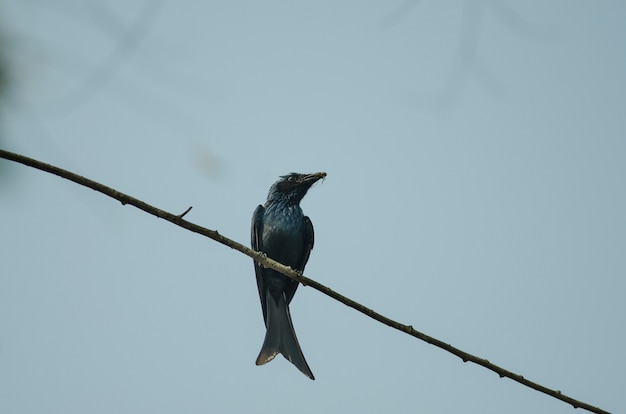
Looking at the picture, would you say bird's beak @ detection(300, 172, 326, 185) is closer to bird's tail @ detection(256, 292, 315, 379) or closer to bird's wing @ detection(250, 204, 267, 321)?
bird's wing @ detection(250, 204, 267, 321)

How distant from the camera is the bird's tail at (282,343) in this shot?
5570mm

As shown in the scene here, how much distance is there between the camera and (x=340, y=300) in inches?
151

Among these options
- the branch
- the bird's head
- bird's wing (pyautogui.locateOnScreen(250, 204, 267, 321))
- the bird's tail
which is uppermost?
the bird's head

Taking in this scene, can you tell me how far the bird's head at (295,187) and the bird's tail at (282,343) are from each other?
1591 mm

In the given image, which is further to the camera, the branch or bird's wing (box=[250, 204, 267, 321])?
bird's wing (box=[250, 204, 267, 321])

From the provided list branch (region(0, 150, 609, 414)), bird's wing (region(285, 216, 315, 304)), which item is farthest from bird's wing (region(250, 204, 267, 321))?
branch (region(0, 150, 609, 414))

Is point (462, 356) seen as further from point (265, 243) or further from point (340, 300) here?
point (265, 243)

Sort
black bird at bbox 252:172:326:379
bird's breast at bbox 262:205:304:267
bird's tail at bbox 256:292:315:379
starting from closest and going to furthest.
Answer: bird's tail at bbox 256:292:315:379 < black bird at bbox 252:172:326:379 < bird's breast at bbox 262:205:304:267

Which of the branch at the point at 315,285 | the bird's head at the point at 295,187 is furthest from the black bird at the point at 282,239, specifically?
the branch at the point at 315,285

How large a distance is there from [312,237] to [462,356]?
4166mm

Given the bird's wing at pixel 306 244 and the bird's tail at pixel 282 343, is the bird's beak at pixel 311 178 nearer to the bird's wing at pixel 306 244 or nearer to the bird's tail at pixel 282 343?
the bird's wing at pixel 306 244

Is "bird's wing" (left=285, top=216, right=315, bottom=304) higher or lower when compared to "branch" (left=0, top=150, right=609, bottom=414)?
higher

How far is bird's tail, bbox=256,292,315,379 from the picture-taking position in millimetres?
5570

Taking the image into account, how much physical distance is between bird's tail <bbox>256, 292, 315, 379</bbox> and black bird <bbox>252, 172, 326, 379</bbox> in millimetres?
12
